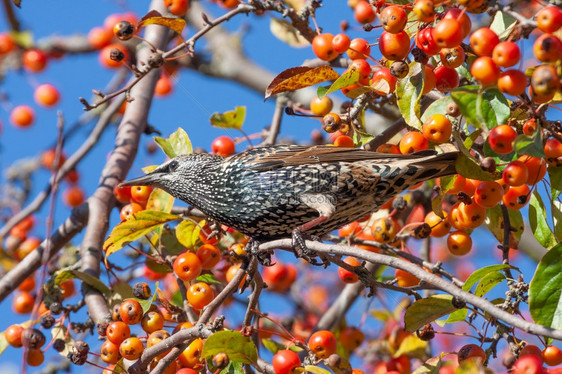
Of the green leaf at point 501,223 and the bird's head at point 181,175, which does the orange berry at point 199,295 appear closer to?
the bird's head at point 181,175

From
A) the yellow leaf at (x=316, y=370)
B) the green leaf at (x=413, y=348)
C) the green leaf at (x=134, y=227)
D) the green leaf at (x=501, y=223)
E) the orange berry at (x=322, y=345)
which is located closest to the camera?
the yellow leaf at (x=316, y=370)

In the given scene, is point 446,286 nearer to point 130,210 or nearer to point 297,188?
point 297,188

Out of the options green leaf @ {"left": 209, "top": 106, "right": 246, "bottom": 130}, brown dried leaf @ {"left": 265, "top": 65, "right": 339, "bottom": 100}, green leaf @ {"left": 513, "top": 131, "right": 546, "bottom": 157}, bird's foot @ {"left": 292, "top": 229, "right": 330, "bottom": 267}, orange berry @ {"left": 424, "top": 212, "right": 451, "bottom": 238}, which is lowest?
green leaf @ {"left": 513, "top": 131, "right": 546, "bottom": 157}

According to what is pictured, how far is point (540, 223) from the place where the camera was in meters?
3.42

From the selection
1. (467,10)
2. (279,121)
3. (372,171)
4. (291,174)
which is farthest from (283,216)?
(467,10)

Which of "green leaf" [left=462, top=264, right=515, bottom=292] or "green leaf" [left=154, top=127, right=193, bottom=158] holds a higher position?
"green leaf" [left=154, top=127, right=193, bottom=158]

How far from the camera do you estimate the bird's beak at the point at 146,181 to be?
4207 mm

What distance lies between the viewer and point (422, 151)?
3.63 meters

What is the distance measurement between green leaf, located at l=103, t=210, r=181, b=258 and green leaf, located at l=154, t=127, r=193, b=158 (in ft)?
1.97

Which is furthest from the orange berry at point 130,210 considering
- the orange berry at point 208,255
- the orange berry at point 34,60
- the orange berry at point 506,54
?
the orange berry at point 34,60

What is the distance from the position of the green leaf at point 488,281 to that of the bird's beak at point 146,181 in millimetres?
1933

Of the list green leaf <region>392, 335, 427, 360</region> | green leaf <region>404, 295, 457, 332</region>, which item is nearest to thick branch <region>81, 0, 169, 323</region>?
green leaf <region>404, 295, 457, 332</region>

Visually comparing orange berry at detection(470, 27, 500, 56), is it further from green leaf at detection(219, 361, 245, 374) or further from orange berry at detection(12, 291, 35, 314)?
orange berry at detection(12, 291, 35, 314)

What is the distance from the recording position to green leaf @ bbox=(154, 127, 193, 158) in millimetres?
4395
